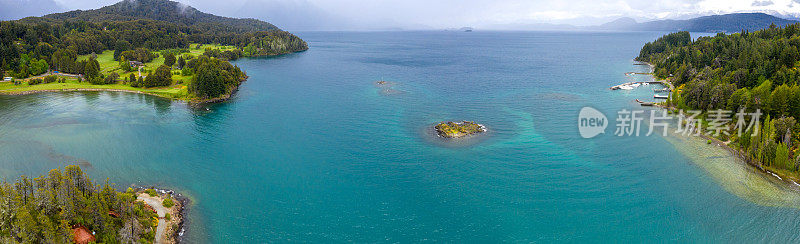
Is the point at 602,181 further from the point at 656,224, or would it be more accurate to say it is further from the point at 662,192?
the point at 656,224

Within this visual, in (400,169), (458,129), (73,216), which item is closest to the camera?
(73,216)

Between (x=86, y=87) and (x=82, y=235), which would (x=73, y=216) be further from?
(x=86, y=87)

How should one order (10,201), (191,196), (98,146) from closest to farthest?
(10,201)
(191,196)
(98,146)

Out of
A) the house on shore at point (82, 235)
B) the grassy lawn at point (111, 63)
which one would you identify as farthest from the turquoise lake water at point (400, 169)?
the grassy lawn at point (111, 63)

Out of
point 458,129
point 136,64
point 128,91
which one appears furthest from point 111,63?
point 458,129

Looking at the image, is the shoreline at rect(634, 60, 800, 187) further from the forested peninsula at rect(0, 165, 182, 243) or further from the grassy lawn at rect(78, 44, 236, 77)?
the grassy lawn at rect(78, 44, 236, 77)

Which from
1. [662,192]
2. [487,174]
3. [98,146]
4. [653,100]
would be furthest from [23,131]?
[653,100]

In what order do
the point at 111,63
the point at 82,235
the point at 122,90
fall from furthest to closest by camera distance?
1. the point at 111,63
2. the point at 122,90
3. the point at 82,235
